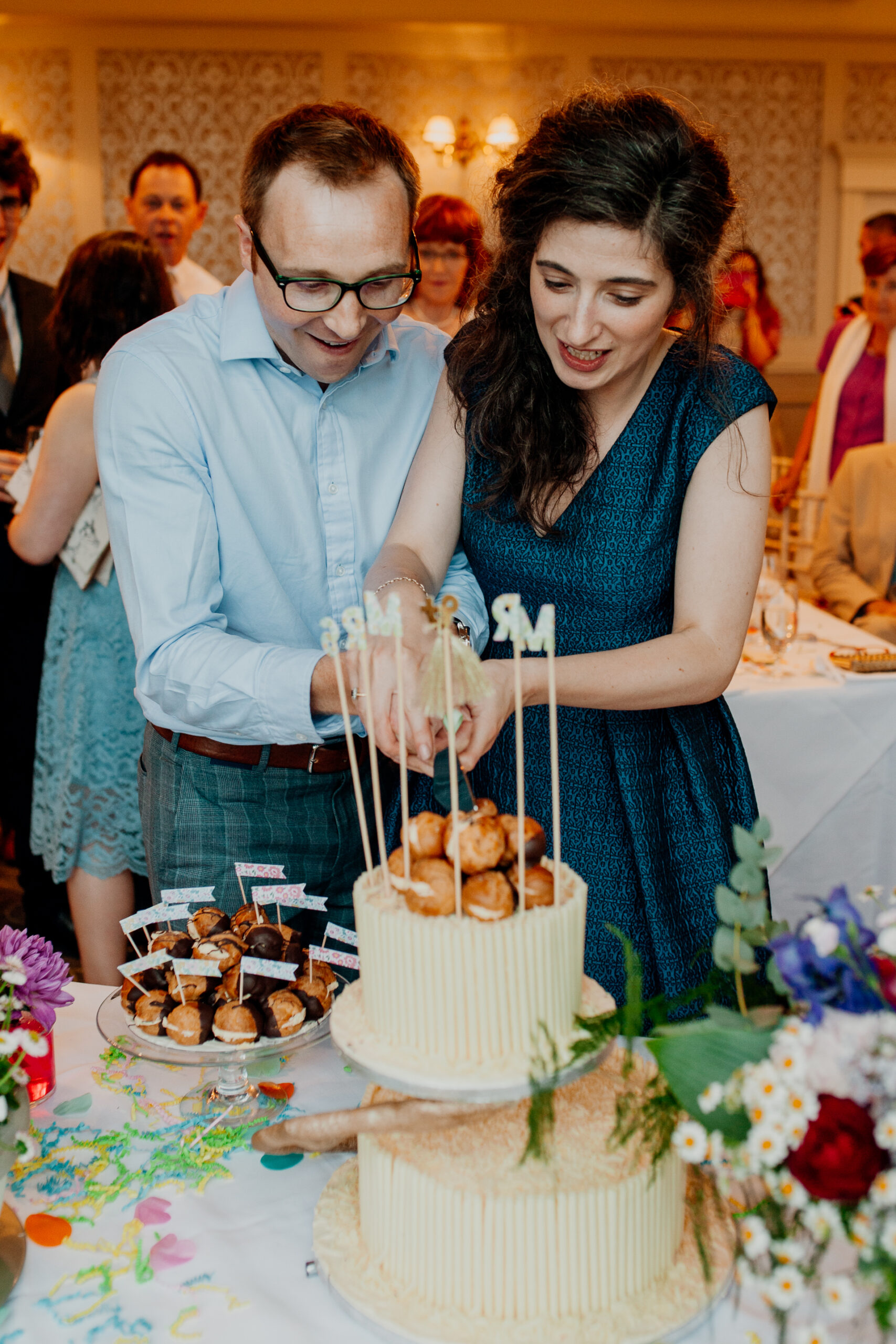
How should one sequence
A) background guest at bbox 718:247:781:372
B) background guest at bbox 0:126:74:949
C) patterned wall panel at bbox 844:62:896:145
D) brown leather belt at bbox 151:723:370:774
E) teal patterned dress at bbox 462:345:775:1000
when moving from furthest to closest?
patterned wall panel at bbox 844:62:896:145, background guest at bbox 718:247:781:372, background guest at bbox 0:126:74:949, brown leather belt at bbox 151:723:370:774, teal patterned dress at bbox 462:345:775:1000

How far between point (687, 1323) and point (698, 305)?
110 centimetres

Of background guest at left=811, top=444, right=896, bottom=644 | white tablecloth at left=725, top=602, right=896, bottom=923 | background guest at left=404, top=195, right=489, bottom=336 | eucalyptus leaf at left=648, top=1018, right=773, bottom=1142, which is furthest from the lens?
background guest at left=404, top=195, right=489, bottom=336

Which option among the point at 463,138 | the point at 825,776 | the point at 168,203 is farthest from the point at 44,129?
the point at 825,776

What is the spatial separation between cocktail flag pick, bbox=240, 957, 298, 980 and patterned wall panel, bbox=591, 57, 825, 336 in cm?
750

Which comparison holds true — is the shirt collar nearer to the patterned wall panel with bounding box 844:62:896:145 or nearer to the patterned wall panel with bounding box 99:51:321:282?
the patterned wall panel with bounding box 99:51:321:282

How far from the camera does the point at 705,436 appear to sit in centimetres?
151

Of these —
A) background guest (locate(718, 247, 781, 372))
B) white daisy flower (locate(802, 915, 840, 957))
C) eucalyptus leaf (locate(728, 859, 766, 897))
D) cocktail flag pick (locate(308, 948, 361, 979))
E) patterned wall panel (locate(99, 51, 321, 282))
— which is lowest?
cocktail flag pick (locate(308, 948, 361, 979))

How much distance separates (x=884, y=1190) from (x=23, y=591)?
2944mm

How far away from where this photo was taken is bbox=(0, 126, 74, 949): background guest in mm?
3283

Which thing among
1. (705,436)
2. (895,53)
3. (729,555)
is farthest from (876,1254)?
(895,53)

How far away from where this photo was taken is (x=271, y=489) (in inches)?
65.1

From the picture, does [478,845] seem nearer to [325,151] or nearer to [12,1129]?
[12,1129]

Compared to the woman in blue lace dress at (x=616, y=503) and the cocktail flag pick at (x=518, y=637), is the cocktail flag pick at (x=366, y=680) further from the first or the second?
the woman in blue lace dress at (x=616, y=503)

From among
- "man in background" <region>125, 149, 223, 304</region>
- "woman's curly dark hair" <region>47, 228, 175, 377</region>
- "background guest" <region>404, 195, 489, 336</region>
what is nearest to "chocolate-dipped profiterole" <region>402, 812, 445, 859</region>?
"woman's curly dark hair" <region>47, 228, 175, 377</region>
